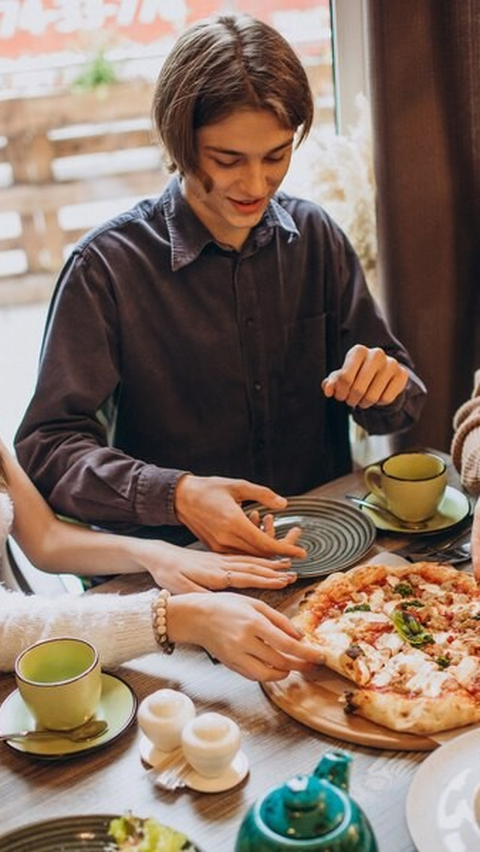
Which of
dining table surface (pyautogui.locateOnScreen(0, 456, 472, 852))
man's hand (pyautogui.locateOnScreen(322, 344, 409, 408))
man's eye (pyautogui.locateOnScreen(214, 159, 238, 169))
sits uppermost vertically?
man's eye (pyautogui.locateOnScreen(214, 159, 238, 169))

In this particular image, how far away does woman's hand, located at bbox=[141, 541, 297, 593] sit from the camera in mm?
1487

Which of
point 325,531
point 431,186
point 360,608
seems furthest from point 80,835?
point 431,186

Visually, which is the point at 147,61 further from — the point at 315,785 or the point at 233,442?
the point at 315,785

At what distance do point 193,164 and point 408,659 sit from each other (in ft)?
3.14

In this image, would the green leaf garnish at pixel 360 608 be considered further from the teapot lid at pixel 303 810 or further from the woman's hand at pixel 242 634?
the teapot lid at pixel 303 810

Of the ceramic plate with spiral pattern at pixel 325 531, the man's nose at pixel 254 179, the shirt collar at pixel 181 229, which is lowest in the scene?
the ceramic plate with spiral pattern at pixel 325 531

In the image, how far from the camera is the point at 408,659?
129 centimetres

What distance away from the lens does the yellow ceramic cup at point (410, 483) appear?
166 cm

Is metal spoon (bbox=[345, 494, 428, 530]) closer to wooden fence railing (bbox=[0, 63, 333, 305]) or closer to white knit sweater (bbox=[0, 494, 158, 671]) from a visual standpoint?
white knit sweater (bbox=[0, 494, 158, 671])

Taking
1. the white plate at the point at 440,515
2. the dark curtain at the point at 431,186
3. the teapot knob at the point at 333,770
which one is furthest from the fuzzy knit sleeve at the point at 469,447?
the teapot knob at the point at 333,770

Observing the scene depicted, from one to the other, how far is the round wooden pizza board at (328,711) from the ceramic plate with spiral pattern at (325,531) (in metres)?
0.26

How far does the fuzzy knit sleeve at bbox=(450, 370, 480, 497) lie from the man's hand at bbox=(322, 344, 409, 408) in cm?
13

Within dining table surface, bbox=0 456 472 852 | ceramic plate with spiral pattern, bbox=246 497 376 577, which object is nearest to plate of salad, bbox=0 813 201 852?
dining table surface, bbox=0 456 472 852

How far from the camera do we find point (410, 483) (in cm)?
166
